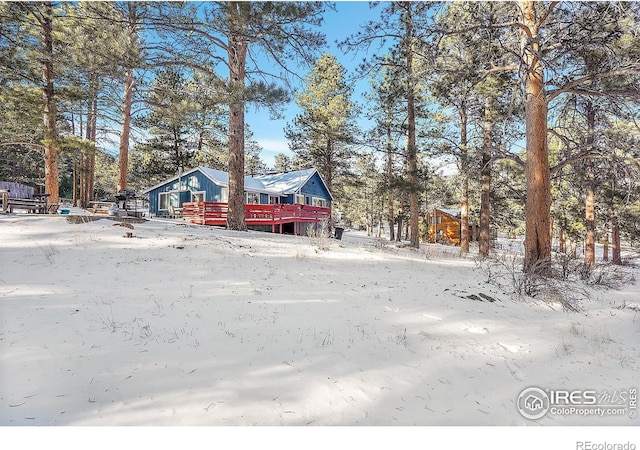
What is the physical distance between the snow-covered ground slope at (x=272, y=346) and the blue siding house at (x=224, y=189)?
16.0 m

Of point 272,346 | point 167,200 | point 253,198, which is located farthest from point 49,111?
point 272,346

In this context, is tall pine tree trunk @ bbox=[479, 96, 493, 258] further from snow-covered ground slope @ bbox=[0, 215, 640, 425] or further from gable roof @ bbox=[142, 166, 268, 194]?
gable roof @ bbox=[142, 166, 268, 194]

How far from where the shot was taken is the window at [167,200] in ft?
74.7

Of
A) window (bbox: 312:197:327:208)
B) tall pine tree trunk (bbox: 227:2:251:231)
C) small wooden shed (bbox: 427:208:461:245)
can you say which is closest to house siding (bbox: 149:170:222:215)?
window (bbox: 312:197:327:208)

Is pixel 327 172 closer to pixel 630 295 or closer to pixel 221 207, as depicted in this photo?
pixel 221 207

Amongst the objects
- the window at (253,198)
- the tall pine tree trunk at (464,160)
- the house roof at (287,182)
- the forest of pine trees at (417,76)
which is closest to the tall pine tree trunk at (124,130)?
the forest of pine trees at (417,76)

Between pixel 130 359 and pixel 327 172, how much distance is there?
24.6 m

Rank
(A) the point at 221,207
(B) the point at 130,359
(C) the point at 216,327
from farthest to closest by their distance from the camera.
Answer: (A) the point at 221,207, (C) the point at 216,327, (B) the point at 130,359

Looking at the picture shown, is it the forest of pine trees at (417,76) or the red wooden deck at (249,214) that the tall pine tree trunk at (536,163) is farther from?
the red wooden deck at (249,214)

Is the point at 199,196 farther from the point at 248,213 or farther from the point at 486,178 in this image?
the point at 486,178

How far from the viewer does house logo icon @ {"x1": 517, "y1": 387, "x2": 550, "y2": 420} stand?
2.30 meters

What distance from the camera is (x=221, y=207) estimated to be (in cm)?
1662
